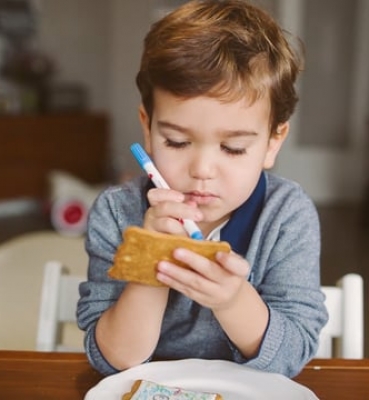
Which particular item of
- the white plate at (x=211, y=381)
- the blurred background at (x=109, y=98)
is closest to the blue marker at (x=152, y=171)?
the white plate at (x=211, y=381)

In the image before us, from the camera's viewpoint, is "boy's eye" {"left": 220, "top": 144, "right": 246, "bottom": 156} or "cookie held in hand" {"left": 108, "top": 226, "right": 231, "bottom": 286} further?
"boy's eye" {"left": 220, "top": 144, "right": 246, "bottom": 156}

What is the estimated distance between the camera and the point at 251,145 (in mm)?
851

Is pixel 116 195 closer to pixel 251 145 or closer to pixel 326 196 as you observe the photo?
pixel 251 145

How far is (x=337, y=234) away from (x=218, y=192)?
11.2 feet

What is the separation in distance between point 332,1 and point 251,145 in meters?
4.39

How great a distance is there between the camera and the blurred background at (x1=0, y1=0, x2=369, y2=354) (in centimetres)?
471

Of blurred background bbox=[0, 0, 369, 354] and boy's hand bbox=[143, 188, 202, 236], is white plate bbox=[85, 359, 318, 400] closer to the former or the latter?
boy's hand bbox=[143, 188, 202, 236]

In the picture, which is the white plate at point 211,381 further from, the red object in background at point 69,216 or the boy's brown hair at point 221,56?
the red object in background at point 69,216

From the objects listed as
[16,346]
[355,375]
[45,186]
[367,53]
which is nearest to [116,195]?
[355,375]

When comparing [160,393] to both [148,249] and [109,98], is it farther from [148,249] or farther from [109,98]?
[109,98]

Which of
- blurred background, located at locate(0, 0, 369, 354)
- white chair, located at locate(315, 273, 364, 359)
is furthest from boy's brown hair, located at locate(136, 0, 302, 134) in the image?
blurred background, located at locate(0, 0, 369, 354)

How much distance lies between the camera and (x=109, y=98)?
5.29 m

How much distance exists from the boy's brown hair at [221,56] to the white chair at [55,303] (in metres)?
0.32

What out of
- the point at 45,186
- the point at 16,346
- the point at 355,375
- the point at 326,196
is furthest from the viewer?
the point at 326,196
